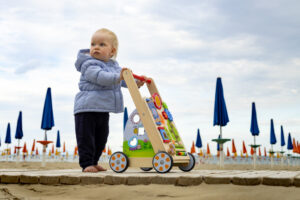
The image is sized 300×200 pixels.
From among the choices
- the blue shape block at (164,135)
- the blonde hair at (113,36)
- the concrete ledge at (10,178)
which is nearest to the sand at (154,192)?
the concrete ledge at (10,178)

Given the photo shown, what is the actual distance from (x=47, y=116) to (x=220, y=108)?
5237 mm

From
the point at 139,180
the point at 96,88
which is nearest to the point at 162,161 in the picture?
the point at 139,180

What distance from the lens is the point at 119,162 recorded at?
4.26 meters

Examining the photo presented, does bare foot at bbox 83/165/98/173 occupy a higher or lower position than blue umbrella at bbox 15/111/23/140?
lower

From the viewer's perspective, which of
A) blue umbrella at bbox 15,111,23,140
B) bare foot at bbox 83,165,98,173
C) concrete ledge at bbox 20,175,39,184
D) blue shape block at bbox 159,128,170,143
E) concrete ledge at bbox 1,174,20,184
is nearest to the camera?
concrete ledge at bbox 20,175,39,184

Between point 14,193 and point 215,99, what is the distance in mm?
6680

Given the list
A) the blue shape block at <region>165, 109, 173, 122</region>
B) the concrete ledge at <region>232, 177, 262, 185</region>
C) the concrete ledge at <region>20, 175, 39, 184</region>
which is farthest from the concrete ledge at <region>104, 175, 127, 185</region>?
the blue shape block at <region>165, 109, 173, 122</region>

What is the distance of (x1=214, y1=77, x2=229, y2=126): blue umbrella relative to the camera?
9016 mm

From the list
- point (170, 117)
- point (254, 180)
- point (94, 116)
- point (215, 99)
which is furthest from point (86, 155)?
point (215, 99)

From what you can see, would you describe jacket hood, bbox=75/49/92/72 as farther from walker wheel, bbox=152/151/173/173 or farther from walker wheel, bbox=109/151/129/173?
walker wheel, bbox=152/151/173/173

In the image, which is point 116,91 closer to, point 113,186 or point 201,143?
point 113,186

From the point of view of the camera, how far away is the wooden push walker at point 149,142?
402cm

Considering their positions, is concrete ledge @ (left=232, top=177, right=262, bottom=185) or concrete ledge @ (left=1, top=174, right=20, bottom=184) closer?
concrete ledge @ (left=232, top=177, right=262, bottom=185)

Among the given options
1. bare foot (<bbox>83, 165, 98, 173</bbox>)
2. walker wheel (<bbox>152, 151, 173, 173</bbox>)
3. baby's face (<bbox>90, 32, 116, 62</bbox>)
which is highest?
baby's face (<bbox>90, 32, 116, 62</bbox>)
